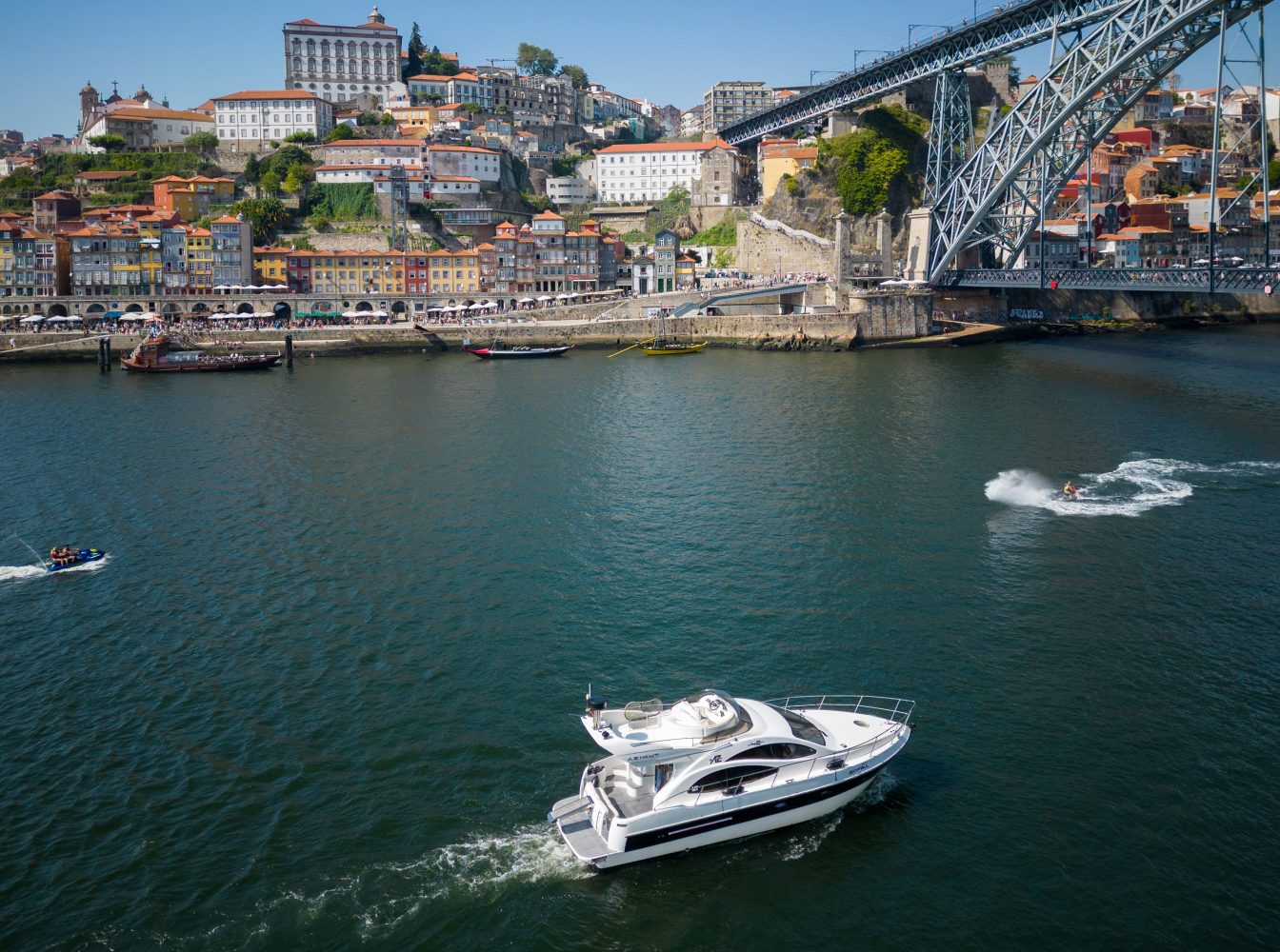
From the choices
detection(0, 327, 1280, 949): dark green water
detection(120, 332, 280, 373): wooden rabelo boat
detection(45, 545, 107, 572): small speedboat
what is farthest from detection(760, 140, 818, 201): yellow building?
detection(45, 545, 107, 572): small speedboat

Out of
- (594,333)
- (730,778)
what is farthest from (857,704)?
(594,333)

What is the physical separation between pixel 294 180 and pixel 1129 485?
66402mm

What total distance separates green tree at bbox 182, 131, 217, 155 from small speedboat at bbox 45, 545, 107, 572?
70.8 m

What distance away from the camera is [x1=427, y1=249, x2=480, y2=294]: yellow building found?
7206cm

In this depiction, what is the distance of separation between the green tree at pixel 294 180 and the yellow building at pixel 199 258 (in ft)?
35.3

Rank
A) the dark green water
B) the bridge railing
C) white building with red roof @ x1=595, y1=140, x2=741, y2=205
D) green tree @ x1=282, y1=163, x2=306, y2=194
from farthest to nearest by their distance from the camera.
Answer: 1. white building with red roof @ x1=595, y1=140, x2=741, y2=205
2. green tree @ x1=282, y1=163, x2=306, y2=194
3. the bridge railing
4. the dark green water

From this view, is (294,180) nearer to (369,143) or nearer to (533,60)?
(369,143)

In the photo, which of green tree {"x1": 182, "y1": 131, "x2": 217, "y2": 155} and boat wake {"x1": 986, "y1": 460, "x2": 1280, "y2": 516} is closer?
boat wake {"x1": 986, "y1": 460, "x2": 1280, "y2": 516}

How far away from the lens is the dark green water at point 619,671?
12305 millimetres

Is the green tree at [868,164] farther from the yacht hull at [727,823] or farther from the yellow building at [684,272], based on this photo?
the yacht hull at [727,823]

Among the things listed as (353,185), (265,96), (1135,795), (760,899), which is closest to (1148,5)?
(1135,795)

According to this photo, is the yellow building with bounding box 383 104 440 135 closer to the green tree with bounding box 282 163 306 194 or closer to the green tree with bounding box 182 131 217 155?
the green tree with bounding box 182 131 217 155

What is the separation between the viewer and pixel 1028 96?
2120 inches

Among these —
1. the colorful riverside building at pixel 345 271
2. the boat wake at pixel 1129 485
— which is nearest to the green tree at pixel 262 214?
the colorful riverside building at pixel 345 271
